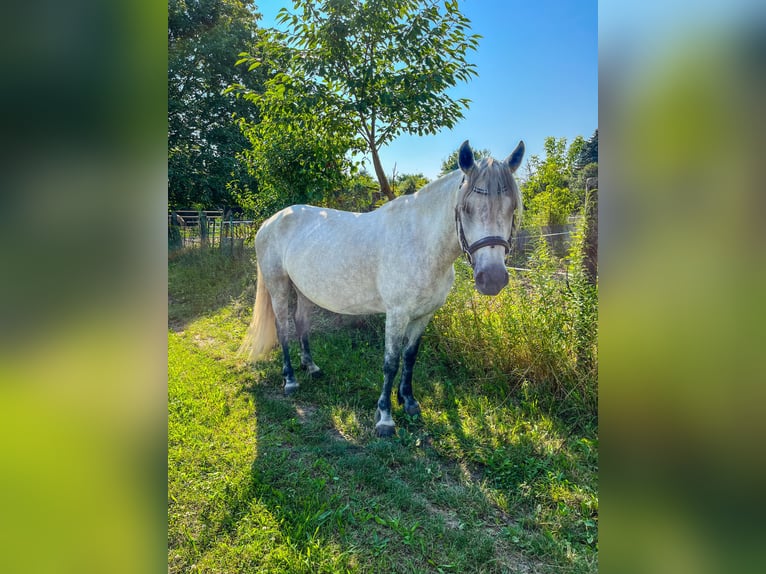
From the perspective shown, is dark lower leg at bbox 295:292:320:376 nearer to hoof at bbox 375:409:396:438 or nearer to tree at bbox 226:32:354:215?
hoof at bbox 375:409:396:438

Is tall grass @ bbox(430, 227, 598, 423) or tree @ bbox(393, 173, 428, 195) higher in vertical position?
tree @ bbox(393, 173, 428, 195)

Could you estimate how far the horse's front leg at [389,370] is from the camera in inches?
116

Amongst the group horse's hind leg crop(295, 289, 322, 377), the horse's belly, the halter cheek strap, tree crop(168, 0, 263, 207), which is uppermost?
tree crop(168, 0, 263, 207)

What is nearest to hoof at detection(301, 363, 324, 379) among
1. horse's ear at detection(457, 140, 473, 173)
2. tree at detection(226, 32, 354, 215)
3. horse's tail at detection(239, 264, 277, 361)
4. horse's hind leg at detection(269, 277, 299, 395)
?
horse's hind leg at detection(269, 277, 299, 395)

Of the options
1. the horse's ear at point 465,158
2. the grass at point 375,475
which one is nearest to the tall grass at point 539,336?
the grass at point 375,475

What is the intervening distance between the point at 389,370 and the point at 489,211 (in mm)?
1586

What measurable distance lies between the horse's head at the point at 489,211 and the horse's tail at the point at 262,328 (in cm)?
269

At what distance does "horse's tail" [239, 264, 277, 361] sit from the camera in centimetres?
414

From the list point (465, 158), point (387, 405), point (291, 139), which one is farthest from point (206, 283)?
point (465, 158)

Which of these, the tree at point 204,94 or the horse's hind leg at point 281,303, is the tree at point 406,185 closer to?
the horse's hind leg at point 281,303
